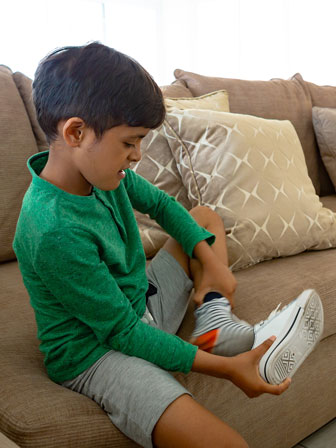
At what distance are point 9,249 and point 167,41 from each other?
461cm

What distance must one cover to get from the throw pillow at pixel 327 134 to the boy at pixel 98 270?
1.30 meters

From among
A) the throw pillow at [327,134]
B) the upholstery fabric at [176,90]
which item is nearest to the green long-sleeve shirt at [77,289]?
the upholstery fabric at [176,90]

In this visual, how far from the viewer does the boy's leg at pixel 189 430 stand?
80 centimetres

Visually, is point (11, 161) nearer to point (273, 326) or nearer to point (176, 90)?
point (176, 90)

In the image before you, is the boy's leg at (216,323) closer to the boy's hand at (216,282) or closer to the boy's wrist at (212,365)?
the boy's hand at (216,282)

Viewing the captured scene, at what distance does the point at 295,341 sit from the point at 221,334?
0.55 ft

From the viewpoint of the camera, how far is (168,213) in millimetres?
1272

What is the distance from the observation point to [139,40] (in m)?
5.48

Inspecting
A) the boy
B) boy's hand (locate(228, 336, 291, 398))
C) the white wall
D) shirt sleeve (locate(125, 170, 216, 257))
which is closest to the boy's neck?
the boy

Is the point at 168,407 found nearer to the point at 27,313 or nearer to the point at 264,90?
the point at 27,313

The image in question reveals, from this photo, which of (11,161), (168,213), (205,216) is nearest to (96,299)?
(168,213)

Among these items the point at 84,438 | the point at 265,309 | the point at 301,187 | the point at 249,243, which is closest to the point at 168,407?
the point at 84,438

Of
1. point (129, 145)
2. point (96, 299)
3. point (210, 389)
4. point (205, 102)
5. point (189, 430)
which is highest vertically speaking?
point (129, 145)

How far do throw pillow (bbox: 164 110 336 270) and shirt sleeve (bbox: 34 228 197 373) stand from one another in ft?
1.81
